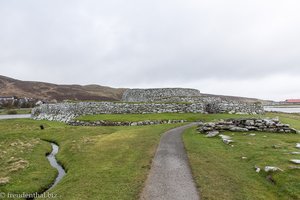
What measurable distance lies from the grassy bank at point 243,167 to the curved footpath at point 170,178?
21.9 inches

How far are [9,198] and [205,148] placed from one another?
15.4 m

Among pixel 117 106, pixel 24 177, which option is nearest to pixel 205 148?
pixel 24 177

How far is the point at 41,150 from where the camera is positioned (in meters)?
28.9

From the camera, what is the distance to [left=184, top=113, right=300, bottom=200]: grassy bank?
13.9 metres

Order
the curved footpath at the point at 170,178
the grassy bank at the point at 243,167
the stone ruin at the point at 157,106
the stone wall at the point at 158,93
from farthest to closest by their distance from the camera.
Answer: the stone wall at the point at 158,93 → the stone ruin at the point at 157,106 → the grassy bank at the point at 243,167 → the curved footpath at the point at 170,178

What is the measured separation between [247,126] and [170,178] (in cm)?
2012

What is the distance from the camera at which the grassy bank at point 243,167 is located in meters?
13.9

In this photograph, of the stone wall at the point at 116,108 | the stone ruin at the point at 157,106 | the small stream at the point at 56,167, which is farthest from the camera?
the stone ruin at the point at 157,106

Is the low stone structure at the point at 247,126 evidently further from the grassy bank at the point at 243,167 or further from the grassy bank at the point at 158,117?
the grassy bank at the point at 158,117

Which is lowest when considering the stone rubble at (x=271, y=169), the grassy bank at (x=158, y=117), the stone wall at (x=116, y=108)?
the stone rubble at (x=271, y=169)

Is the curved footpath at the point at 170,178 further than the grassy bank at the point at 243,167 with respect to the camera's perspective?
No

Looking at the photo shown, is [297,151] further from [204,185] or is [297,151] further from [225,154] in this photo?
[204,185]

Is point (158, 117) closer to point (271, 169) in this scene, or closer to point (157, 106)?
point (157, 106)

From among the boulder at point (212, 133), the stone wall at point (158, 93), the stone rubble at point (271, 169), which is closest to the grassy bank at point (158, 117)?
the stone wall at point (158, 93)
